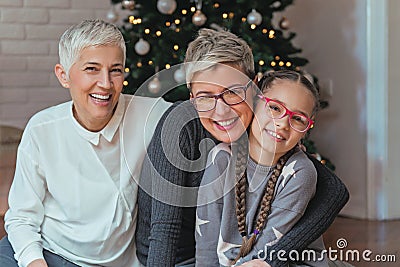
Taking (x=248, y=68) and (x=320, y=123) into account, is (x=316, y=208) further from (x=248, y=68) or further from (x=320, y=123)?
(x=320, y=123)

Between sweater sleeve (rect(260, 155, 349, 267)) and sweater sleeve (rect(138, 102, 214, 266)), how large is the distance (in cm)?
27

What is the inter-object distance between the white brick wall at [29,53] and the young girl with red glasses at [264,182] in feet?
8.93

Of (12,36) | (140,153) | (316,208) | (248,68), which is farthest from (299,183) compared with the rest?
(12,36)

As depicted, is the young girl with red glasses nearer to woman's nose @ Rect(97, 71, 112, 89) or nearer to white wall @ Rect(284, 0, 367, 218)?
woman's nose @ Rect(97, 71, 112, 89)

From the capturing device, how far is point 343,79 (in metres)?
3.97

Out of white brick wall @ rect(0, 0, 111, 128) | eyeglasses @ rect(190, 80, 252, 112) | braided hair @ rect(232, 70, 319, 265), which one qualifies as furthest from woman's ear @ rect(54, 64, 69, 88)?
white brick wall @ rect(0, 0, 111, 128)

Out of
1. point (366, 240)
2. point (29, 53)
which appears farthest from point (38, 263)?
point (29, 53)

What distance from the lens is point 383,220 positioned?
151 inches

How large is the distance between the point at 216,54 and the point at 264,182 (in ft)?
1.11

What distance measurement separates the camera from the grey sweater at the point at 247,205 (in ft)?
5.68

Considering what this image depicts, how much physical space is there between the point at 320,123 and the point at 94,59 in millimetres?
2488

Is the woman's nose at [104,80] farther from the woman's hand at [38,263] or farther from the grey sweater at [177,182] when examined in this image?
the woman's hand at [38,263]

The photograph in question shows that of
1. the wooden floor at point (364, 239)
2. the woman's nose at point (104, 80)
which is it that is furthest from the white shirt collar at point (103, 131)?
the wooden floor at point (364, 239)

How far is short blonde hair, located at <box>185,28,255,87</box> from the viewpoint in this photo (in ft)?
5.78
